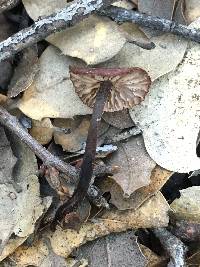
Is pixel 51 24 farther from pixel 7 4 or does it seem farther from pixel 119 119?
pixel 119 119

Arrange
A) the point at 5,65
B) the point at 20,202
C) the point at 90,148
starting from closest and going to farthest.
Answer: the point at 90,148
the point at 20,202
the point at 5,65

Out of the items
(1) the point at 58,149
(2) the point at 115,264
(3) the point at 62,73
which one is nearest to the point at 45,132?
(1) the point at 58,149

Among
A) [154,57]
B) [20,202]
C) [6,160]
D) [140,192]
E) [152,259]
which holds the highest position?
[154,57]

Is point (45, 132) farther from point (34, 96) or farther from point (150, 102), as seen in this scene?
point (150, 102)

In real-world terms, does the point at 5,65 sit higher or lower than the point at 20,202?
higher

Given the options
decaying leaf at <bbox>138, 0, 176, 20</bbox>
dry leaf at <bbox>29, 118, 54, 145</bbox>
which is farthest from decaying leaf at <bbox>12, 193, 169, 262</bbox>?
decaying leaf at <bbox>138, 0, 176, 20</bbox>

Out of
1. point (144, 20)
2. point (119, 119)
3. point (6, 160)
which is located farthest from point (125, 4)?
point (6, 160)

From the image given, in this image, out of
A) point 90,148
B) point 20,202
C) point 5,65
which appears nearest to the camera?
point 90,148

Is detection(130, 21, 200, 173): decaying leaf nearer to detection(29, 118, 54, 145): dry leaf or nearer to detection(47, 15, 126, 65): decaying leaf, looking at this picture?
detection(47, 15, 126, 65): decaying leaf

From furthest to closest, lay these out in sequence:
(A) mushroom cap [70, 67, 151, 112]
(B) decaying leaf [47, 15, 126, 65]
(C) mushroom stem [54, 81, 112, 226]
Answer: (B) decaying leaf [47, 15, 126, 65] < (C) mushroom stem [54, 81, 112, 226] < (A) mushroom cap [70, 67, 151, 112]
